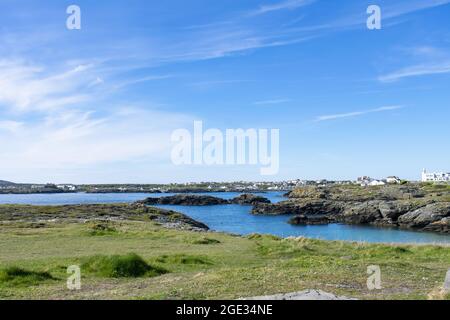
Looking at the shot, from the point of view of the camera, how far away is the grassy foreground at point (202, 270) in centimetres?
1942

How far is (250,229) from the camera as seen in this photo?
113812mm

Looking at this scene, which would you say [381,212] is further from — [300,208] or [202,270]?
[202,270]

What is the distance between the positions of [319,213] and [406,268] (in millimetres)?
137448

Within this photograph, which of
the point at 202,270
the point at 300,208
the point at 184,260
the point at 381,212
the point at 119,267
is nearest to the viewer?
the point at 119,267

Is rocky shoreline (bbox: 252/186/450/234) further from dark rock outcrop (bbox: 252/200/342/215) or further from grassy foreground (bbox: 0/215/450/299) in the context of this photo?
grassy foreground (bbox: 0/215/450/299)

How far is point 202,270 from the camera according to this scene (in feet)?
96.5

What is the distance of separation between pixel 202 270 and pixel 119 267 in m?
5.22

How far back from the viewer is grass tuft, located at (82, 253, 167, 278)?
26.8m

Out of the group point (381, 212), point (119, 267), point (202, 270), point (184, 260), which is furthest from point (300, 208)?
point (119, 267)

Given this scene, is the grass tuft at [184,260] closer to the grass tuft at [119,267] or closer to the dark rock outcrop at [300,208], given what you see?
the grass tuft at [119,267]

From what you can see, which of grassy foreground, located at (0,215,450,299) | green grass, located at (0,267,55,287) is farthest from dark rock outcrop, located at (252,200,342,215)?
green grass, located at (0,267,55,287)

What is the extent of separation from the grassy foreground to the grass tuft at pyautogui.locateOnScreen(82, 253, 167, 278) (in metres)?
0.06

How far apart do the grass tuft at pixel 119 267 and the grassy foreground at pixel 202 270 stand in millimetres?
56
